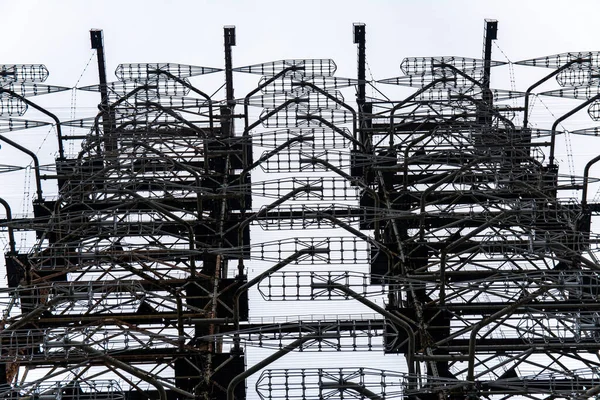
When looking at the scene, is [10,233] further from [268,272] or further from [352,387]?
[352,387]

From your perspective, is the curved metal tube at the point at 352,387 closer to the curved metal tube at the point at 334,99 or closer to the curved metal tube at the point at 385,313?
the curved metal tube at the point at 385,313

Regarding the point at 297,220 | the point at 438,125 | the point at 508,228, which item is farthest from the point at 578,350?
the point at 438,125

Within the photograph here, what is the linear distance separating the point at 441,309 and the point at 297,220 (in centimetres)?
616

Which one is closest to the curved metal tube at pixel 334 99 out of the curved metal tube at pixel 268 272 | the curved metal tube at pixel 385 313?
the curved metal tube at pixel 268 272

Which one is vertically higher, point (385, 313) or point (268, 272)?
point (268, 272)

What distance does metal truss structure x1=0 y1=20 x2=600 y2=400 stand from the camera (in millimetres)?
28969

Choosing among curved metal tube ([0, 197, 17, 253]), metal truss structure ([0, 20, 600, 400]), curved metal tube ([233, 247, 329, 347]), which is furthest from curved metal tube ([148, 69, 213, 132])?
curved metal tube ([233, 247, 329, 347])

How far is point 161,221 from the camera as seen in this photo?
34.5 metres

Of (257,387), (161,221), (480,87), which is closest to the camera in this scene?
(257,387)

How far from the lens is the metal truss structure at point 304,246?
2897 cm

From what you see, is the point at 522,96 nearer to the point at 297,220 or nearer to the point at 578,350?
the point at 297,220

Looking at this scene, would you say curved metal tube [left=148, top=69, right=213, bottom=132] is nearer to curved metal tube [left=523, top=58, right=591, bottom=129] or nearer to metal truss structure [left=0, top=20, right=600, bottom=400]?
metal truss structure [left=0, top=20, right=600, bottom=400]

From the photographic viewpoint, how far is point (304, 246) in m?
34.7

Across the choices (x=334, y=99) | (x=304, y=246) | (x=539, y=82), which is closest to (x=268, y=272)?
(x=304, y=246)
